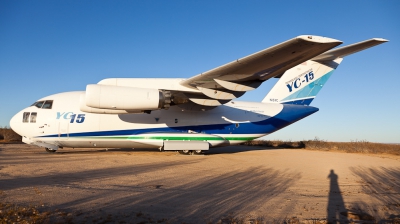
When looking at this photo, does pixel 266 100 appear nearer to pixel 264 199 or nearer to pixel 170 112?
pixel 170 112

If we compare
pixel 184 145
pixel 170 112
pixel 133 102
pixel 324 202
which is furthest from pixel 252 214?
pixel 170 112

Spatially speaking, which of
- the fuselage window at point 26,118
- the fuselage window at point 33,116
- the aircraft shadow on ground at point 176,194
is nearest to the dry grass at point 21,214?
the aircraft shadow on ground at point 176,194

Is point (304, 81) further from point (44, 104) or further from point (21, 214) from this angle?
point (21, 214)

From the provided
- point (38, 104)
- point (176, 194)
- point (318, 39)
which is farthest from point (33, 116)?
point (318, 39)

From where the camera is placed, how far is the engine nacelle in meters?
11.4

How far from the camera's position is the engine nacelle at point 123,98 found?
11422mm

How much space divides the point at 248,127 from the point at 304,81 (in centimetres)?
432

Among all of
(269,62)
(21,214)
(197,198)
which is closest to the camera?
(21,214)

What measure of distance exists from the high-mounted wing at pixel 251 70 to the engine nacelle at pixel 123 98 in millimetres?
1364

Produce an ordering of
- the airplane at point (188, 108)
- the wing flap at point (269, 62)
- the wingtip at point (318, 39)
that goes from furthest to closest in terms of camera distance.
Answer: the airplane at point (188, 108), the wing flap at point (269, 62), the wingtip at point (318, 39)

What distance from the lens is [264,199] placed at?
5332 mm

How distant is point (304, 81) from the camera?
16.3 meters

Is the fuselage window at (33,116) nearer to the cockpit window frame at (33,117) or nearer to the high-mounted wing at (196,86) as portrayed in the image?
the cockpit window frame at (33,117)

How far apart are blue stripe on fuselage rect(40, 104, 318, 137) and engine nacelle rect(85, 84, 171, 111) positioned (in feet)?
7.82
